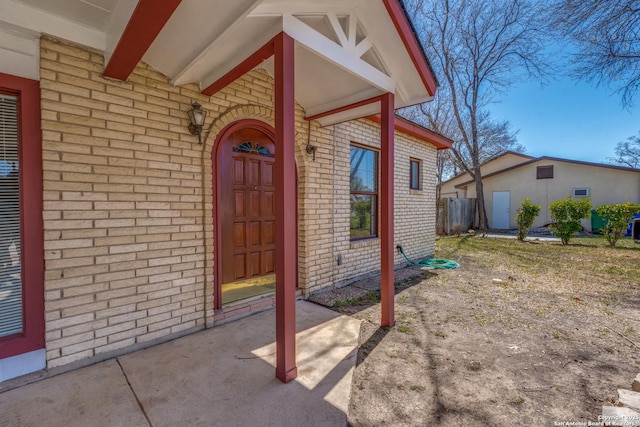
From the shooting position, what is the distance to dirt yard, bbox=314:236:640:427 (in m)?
1.96

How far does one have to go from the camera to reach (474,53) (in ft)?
47.2

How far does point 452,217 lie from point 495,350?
38.4 ft

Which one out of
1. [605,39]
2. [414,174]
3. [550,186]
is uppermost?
[605,39]

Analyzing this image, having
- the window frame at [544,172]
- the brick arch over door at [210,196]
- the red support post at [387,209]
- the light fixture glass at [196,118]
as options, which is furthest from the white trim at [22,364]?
the window frame at [544,172]

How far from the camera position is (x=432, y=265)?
21.0 feet

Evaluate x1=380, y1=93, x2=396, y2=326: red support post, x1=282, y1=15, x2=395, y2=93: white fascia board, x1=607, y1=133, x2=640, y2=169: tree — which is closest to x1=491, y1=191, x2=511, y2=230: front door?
x1=607, y1=133, x2=640, y2=169: tree

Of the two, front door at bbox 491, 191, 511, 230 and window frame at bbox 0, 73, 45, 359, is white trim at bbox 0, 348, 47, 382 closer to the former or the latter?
window frame at bbox 0, 73, 45, 359

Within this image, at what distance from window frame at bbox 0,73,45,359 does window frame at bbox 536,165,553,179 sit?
2012 cm

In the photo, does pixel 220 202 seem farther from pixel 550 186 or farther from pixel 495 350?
pixel 550 186

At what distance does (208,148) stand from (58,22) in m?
1.45

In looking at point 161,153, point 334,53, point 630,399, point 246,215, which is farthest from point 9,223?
point 630,399

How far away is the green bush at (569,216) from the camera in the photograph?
31.9 ft

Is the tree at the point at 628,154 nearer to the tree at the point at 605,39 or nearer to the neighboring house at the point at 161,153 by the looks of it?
the tree at the point at 605,39

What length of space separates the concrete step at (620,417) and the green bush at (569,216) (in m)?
10.8
